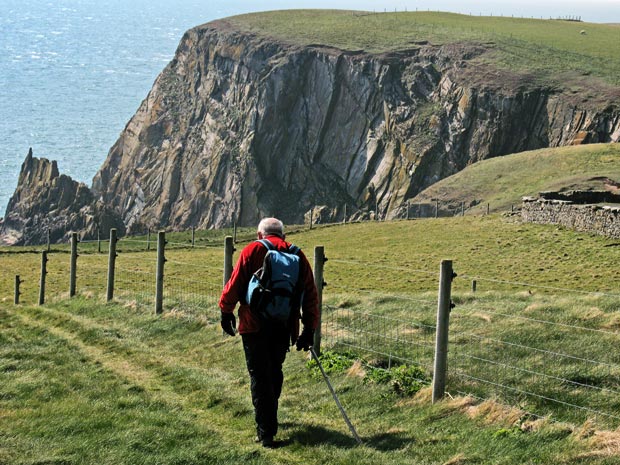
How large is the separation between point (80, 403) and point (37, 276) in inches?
1463

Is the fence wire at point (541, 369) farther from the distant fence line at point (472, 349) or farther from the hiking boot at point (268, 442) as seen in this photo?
the hiking boot at point (268, 442)

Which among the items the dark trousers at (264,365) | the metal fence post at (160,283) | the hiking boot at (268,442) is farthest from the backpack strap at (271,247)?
the metal fence post at (160,283)

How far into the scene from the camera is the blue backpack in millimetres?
11031

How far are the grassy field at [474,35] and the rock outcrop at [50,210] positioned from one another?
130 feet

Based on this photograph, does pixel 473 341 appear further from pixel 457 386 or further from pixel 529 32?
pixel 529 32

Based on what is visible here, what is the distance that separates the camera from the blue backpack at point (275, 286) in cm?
1103

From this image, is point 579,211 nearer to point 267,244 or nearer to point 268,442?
point 267,244

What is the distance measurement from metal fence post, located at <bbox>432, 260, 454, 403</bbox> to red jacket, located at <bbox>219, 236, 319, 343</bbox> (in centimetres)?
204

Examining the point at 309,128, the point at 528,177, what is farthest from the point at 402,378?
the point at 309,128

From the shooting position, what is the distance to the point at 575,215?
45375 millimetres

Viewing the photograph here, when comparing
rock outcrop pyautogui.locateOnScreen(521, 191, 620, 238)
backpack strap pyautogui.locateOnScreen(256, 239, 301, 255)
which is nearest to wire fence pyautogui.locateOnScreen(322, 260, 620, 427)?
backpack strap pyautogui.locateOnScreen(256, 239, 301, 255)

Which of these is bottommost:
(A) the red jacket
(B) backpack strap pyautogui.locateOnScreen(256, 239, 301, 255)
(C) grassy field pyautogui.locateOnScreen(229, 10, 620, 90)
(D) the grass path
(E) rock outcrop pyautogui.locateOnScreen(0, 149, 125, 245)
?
(E) rock outcrop pyautogui.locateOnScreen(0, 149, 125, 245)

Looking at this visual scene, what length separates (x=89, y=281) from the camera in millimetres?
42656

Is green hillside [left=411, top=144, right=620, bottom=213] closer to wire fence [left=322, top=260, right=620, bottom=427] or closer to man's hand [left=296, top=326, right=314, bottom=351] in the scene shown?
wire fence [left=322, top=260, right=620, bottom=427]
